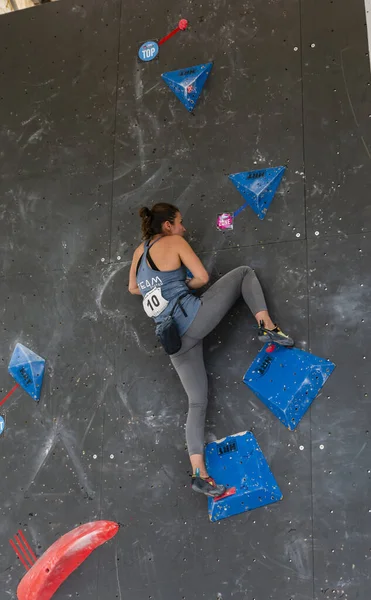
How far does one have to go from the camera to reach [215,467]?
11.3 ft

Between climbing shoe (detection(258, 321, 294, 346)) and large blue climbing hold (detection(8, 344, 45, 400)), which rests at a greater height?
climbing shoe (detection(258, 321, 294, 346))

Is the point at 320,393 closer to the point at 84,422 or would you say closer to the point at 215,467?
the point at 215,467

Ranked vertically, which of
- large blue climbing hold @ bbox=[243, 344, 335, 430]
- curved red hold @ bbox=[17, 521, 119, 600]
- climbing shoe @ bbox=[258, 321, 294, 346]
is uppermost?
climbing shoe @ bbox=[258, 321, 294, 346]

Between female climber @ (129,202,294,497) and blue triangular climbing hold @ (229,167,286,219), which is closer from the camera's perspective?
female climber @ (129,202,294,497)

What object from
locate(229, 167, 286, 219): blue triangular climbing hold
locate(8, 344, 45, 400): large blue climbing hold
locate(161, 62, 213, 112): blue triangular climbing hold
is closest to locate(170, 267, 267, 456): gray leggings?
locate(229, 167, 286, 219): blue triangular climbing hold

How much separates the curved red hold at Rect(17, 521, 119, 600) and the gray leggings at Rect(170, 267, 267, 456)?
724 mm

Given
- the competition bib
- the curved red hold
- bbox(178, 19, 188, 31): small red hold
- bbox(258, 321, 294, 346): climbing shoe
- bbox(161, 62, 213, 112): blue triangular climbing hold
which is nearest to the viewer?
bbox(258, 321, 294, 346): climbing shoe

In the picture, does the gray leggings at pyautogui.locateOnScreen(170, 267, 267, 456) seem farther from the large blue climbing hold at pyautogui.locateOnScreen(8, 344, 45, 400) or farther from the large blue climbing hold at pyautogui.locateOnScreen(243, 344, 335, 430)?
the large blue climbing hold at pyautogui.locateOnScreen(8, 344, 45, 400)

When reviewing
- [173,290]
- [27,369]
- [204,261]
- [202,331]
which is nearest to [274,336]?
[202,331]

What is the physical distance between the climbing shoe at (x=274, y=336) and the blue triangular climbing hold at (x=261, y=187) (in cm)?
68

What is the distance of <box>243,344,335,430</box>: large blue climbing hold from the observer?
10.8ft

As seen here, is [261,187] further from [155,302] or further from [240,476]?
[240,476]

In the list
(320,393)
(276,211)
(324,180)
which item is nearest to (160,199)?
(276,211)

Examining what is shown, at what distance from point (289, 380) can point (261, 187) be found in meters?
1.06
